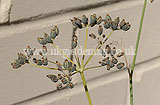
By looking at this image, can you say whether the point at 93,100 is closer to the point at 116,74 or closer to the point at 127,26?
the point at 116,74

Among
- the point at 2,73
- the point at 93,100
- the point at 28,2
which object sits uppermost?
the point at 28,2

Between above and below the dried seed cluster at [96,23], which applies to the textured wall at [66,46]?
below

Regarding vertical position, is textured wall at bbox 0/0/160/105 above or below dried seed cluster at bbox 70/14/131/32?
below

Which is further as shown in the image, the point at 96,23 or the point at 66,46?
the point at 66,46

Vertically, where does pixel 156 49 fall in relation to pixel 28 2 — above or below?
below

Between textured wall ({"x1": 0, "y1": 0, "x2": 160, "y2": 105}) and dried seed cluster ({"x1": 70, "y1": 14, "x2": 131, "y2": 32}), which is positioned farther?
textured wall ({"x1": 0, "y1": 0, "x2": 160, "y2": 105})

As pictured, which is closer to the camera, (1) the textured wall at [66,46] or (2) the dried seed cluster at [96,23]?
(2) the dried seed cluster at [96,23]

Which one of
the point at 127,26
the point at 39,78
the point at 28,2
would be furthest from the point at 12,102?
the point at 127,26

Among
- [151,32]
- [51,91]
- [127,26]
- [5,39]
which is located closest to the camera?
[127,26]
